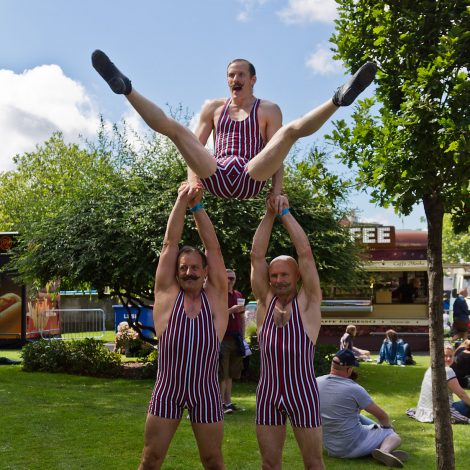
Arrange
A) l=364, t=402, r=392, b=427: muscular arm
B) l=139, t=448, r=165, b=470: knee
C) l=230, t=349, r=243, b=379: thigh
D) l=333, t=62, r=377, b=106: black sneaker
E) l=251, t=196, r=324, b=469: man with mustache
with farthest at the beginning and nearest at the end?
l=230, t=349, r=243, b=379: thigh → l=364, t=402, r=392, b=427: muscular arm → l=251, t=196, r=324, b=469: man with mustache → l=139, t=448, r=165, b=470: knee → l=333, t=62, r=377, b=106: black sneaker

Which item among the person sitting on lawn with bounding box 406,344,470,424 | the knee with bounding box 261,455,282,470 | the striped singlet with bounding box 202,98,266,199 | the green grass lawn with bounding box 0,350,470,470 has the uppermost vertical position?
the striped singlet with bounding box 202,98,266,199

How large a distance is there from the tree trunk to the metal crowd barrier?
1808 cm

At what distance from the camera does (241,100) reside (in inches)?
197

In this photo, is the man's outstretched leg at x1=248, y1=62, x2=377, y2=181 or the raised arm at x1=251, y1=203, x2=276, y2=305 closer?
the man's outstretched leg at x1=248, y1=62, x2=377, y2=181

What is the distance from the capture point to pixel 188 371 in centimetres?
464

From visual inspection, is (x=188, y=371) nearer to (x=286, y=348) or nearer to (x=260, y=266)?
(x=286, y=348)

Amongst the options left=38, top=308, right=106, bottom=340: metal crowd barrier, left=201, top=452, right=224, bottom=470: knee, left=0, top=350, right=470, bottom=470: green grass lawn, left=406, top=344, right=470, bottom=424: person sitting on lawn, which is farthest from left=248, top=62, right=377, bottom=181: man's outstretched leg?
left=38, top=308, right=106, bottom=340: metal crowd barrier

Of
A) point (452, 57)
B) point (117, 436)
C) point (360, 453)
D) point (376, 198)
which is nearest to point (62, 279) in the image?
point (117, 436)

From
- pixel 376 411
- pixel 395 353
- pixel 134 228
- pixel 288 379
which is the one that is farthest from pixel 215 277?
Answer: pixel 395 353

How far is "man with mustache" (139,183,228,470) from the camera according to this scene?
4.57 m

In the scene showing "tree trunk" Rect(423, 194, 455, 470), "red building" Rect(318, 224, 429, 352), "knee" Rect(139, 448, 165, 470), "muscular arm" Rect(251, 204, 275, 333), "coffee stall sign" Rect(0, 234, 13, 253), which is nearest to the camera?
"knee" Rect(139, 448, 165, 470)

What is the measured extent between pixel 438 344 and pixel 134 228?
7.63 meters

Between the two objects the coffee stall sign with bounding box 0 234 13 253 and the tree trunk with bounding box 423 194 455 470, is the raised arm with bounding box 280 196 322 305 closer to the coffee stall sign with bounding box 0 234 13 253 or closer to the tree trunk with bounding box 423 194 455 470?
the tree trunk with bounding box 423 194 455 470

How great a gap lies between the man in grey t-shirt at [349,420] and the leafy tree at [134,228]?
5.10 metres
